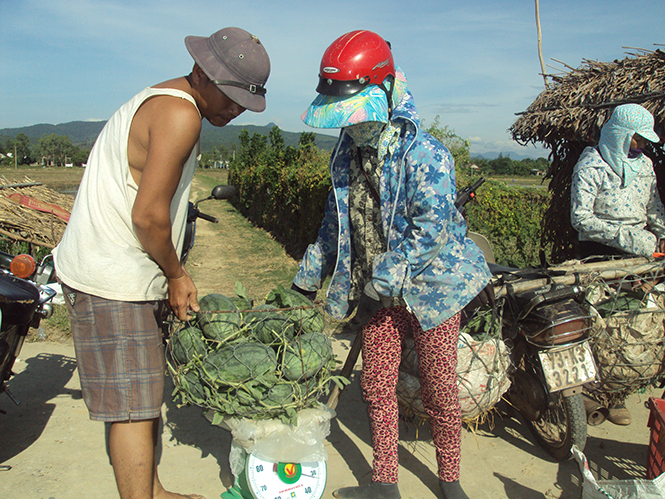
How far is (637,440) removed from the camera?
2.86 meters

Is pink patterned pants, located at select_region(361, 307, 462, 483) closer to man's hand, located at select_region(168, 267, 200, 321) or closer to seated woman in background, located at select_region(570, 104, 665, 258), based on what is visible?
man's hand, located at select_region(168, 267, 200, 321)

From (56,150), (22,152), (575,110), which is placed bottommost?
(575,110)

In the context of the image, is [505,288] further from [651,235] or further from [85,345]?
[85,345]

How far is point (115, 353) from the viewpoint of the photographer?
1.81 metres

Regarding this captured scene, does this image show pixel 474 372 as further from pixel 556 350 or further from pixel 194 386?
pixel 194 386

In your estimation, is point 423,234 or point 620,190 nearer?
point 423,234

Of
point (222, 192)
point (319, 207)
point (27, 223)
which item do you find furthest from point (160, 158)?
point (319, 207)

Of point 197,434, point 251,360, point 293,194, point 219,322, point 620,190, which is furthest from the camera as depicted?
point 293,194

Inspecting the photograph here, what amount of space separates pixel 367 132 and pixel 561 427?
2057mm

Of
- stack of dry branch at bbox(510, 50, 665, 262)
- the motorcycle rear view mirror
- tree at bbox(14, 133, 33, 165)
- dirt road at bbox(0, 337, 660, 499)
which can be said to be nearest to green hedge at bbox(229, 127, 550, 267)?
stack of dry branch at bbox(510, 50, 665, 262)

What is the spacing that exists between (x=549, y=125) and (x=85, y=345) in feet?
14.6

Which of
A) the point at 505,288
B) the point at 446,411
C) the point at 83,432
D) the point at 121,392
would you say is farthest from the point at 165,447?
the point at 505,288

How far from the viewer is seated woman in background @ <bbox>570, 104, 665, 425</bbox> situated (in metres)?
3.08

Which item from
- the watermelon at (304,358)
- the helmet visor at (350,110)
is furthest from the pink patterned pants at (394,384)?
the helmet visor at (350,110)
